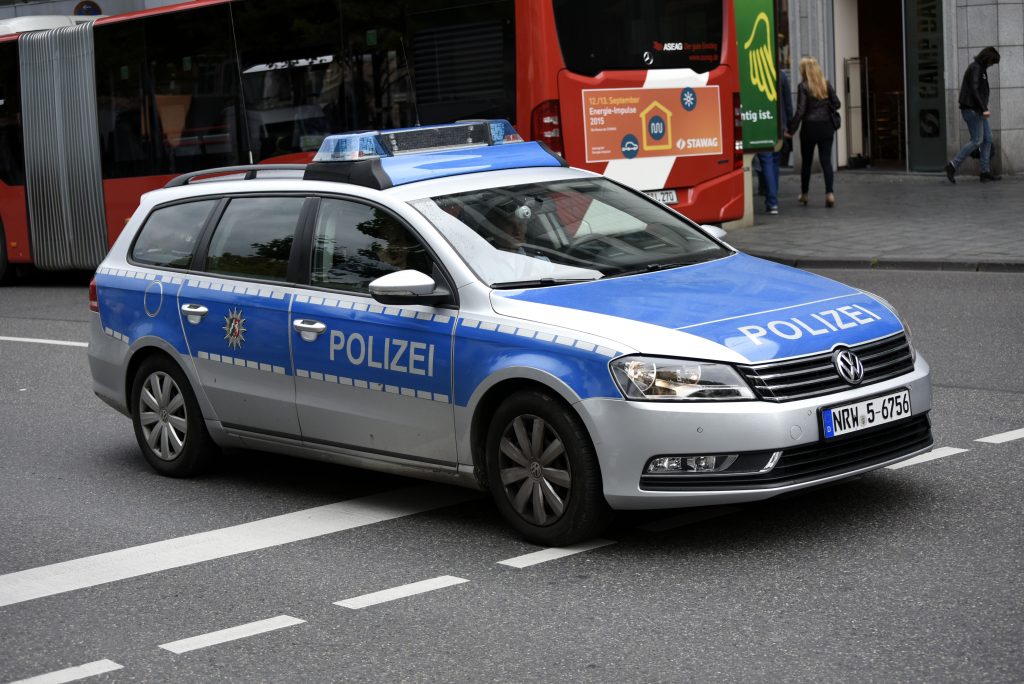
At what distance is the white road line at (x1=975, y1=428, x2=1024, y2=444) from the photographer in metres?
7.70

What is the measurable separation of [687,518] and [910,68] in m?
19.6

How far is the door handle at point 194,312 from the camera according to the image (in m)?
7.73

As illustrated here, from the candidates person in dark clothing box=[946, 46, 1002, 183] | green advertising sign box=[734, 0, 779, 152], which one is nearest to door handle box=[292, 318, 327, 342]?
green advertising sign box=[734, 0, 779, 152]

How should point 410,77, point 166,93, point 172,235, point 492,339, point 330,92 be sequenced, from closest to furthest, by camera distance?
point 492,339 < point 172,235 < point 410,77 < point 330,92 < point 166,93

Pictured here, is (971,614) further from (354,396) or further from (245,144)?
(245,144)

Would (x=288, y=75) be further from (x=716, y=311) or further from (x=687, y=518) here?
(x=716, y=311)

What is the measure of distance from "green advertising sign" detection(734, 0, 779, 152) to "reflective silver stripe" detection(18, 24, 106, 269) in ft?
24.9

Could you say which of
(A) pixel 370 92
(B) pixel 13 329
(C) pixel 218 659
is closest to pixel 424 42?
(A) pixel 370 92

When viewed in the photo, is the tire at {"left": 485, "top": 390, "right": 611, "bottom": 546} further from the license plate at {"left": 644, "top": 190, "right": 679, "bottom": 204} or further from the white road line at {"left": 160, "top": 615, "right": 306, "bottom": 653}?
the license plate at {"left": 644, "top": 190, "right": 679, "bottom": 204}

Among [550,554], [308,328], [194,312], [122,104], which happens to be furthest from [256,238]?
[122,104]

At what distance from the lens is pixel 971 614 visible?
204 inches

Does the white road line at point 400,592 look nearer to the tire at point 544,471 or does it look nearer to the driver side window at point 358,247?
the tire at point 544,471

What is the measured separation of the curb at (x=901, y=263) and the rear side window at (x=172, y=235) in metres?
6.98

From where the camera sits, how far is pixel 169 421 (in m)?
8.09
